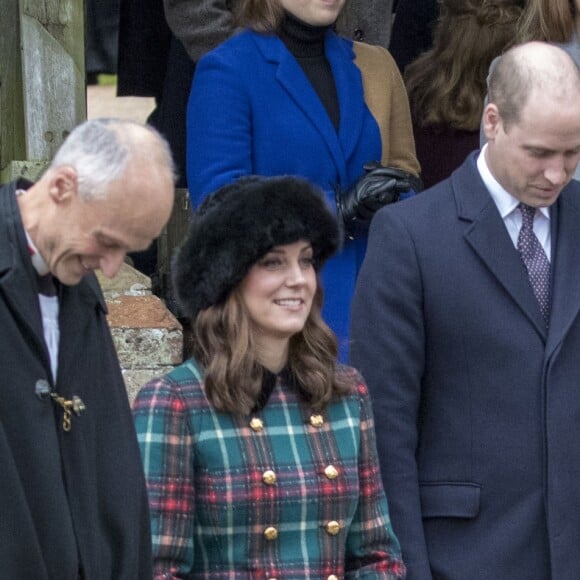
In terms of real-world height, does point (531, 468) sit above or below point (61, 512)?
below

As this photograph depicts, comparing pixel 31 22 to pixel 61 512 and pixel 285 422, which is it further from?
pixel 61 512

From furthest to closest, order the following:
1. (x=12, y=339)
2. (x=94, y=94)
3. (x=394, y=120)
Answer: (x=94, y=94)
(x=394, y=120)
(x=12, y=339)

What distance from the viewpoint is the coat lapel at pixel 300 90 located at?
4.86m

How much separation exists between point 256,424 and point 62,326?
658mm

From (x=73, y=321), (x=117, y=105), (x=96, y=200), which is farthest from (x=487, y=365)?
(x=117, y=105)

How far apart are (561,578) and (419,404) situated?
1.70 ft

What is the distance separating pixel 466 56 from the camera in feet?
18.1

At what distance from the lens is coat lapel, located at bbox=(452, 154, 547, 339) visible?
4.04m

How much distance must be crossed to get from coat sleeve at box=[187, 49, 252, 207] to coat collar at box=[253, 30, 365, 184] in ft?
0.41

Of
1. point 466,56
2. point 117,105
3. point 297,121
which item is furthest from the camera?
point 117,105

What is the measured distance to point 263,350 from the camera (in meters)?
3.93

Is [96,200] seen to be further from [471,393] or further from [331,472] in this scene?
[471,393]

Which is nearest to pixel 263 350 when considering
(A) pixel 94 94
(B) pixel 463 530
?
(B) pixel 463 530

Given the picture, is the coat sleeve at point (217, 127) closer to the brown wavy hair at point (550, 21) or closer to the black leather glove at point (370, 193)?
the black leather glove at point (370, 193)
